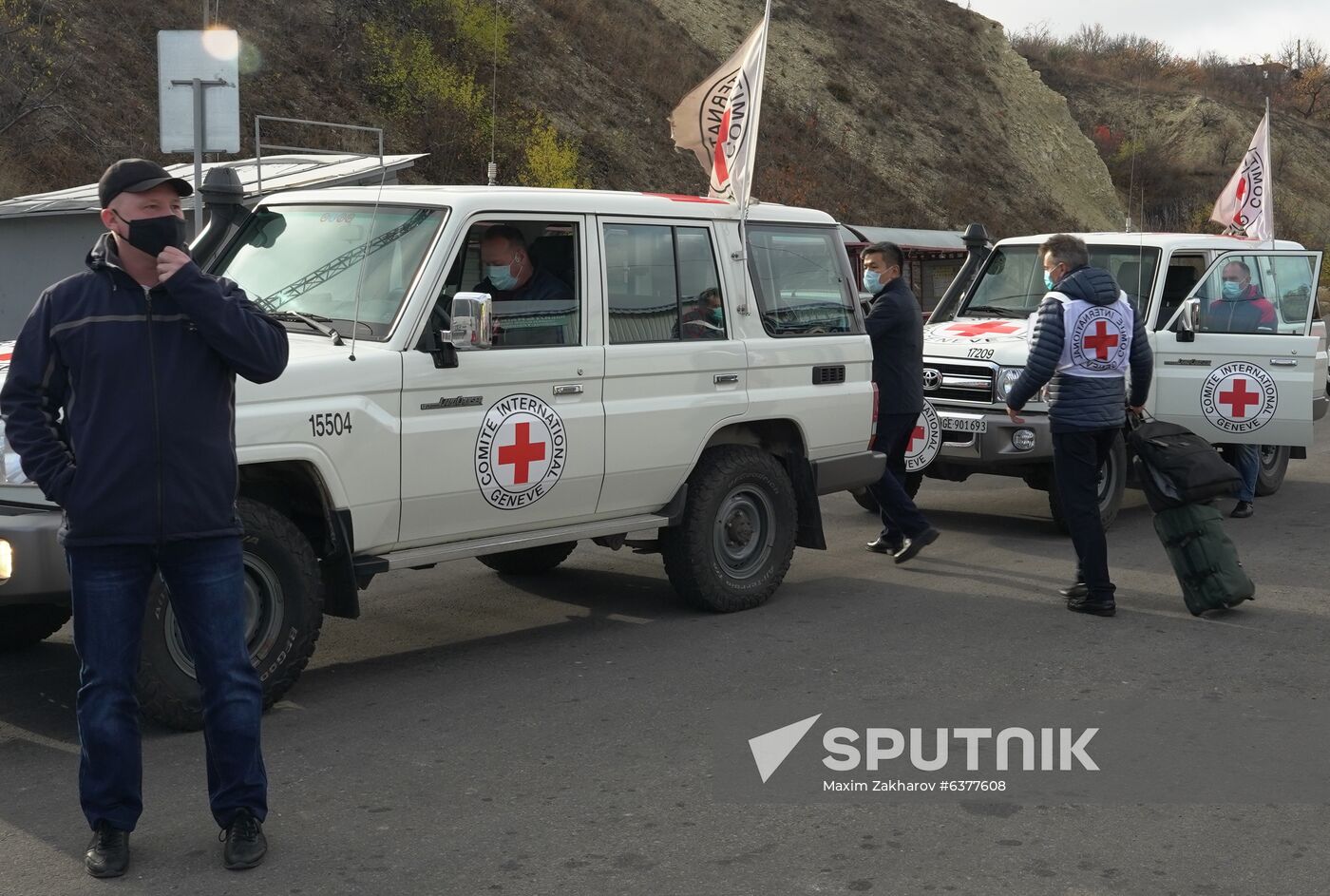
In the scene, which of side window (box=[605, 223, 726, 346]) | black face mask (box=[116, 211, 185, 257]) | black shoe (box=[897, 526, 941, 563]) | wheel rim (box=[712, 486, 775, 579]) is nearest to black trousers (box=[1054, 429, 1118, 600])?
black shoe (box=[897, 526, 941, 563])

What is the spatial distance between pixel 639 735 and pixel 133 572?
2087 mm

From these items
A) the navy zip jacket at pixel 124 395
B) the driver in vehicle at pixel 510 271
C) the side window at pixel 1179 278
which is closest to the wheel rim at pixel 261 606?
the navy zip jacket at pixel 124 395

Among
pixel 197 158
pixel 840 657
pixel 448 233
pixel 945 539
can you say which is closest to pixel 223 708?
pixel 448 233

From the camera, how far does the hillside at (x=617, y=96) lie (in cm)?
2556

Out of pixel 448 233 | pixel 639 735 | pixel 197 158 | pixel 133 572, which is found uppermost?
pixel 197 158

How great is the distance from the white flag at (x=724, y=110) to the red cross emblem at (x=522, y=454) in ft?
8.32

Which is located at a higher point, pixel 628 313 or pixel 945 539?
pixel 628 313

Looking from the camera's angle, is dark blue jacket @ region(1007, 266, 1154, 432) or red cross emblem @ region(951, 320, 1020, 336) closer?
dark blue jacket @ region(1007, 266, 1154, 432)

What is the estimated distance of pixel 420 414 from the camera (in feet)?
19.5

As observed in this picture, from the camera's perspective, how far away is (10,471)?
16.7 feet

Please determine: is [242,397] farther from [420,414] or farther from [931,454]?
[931,454]

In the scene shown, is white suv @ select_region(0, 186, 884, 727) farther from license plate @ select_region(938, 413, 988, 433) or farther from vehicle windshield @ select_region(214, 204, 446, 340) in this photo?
license plate @ select_region(938, 413, 988, 433)

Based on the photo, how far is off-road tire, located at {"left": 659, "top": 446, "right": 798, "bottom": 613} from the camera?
24.0 ft

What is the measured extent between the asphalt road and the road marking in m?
0.02
